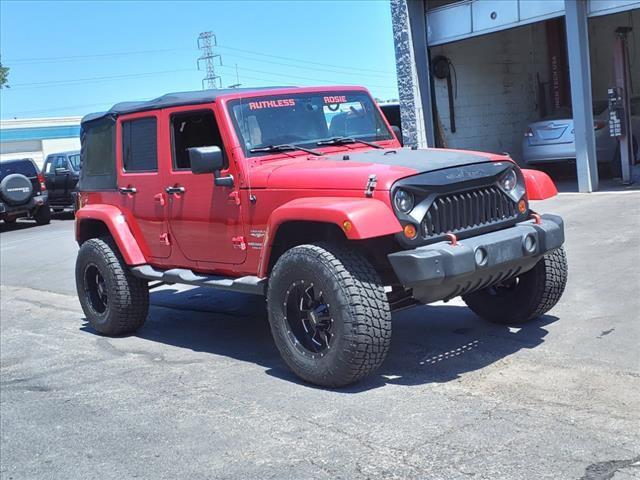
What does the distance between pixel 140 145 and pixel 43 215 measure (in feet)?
48.2

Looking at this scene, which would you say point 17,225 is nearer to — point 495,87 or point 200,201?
point 495,87

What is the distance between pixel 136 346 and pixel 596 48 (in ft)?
53.1

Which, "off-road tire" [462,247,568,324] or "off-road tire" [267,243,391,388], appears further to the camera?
"off-road tire" [462,247,568,324]

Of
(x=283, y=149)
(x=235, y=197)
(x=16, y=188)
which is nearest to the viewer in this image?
(x=235, y=197)

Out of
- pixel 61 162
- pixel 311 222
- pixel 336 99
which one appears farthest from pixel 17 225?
pixel 311 222

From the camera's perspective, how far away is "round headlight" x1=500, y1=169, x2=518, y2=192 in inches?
218

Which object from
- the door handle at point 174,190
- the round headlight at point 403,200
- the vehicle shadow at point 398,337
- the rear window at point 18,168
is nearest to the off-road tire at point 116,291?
the vehicle shadow at point 398,337

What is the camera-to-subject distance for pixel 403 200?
4941mm

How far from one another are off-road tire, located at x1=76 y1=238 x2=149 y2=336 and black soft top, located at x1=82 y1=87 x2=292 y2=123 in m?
1.20

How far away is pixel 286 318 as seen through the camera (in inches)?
211

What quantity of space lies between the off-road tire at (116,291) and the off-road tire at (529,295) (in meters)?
2.95

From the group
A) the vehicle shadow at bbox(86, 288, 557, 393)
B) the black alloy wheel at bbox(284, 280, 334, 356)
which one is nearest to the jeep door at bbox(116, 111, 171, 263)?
the vehicle shadow at bbox(86, 288, 557, 393)

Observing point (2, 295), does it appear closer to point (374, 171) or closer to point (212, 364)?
point (212, 364)

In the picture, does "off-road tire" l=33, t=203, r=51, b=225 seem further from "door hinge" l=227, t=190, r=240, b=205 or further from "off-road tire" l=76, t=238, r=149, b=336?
"door hinge" l=227, t=190, r=240, b=205
